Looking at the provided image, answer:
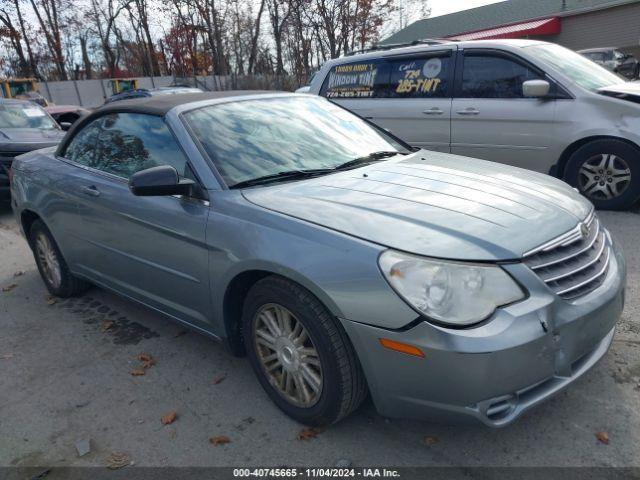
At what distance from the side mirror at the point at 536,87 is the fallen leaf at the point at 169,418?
4.71 m

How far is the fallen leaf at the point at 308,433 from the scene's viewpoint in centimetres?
251

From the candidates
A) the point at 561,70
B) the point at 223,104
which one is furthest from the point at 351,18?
the point at 223,104

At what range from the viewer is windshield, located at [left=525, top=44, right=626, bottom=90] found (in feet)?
18.5

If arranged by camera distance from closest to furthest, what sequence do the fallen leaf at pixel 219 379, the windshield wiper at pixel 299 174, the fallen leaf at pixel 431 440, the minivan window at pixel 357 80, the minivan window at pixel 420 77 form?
the fallen leaf at pixel 431 440 < the windshield wiper at pixel 299 174 < the fallen leaf at pixel 219 379 < the minivan window at pixel 420 77 < the minivan window at pixel 357 80

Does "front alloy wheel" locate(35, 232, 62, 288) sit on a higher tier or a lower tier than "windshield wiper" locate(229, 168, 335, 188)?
lower

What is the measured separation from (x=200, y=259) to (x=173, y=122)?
2.88ft

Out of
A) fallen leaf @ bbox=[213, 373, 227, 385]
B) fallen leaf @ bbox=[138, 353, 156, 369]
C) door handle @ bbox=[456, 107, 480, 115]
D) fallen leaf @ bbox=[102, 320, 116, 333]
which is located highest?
door handle @ bbox=[456, 107, 480, 115]

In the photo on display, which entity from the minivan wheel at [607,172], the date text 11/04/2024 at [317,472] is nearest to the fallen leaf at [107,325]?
the date text 11/04/2024 at [317,472]

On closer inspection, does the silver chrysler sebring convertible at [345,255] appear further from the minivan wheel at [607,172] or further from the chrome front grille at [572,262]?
the minivan wheel at [607,172]

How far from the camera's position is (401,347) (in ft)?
6.64

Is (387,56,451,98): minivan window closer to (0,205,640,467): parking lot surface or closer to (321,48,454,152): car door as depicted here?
(321,48,454,152): car door

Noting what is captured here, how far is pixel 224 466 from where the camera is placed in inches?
93.4

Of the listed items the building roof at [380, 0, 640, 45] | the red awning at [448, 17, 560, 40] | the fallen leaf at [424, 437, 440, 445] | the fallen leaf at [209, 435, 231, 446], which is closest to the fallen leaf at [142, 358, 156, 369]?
the fallen leaf at [209, 435, 231, 446]

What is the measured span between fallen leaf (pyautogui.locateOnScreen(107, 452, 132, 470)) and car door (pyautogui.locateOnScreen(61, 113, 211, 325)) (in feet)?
2.54
